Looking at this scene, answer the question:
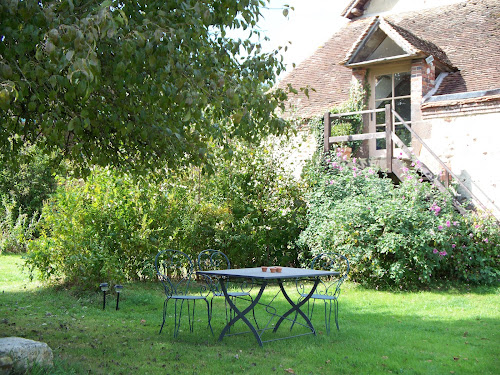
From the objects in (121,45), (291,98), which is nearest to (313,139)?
(291,98)

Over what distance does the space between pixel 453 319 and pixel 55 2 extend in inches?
252

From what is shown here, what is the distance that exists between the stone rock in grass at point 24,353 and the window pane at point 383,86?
36.4 ft

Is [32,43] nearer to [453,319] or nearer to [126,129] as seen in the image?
[126,129]

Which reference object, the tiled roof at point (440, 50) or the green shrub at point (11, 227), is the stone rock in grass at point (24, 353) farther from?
the green shrub at point (11, 227)

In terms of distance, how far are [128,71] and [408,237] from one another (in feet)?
21.9

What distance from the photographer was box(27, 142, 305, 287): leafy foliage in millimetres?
8750

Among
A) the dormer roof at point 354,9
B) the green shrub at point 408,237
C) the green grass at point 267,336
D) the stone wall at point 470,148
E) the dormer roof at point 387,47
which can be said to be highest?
the dormer roof at point 354,9

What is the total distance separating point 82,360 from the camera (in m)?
4.94

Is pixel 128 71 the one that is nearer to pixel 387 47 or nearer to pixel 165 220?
pixel 165 220

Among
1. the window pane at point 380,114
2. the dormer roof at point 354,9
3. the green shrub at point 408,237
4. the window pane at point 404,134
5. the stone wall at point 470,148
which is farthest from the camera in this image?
the dormer roof at point 354,9

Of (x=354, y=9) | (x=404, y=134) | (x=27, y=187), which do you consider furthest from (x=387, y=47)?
(x=27, y=187)

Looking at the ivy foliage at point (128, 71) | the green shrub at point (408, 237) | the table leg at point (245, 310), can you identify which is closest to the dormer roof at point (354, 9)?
the green shrub at point (408, 237)

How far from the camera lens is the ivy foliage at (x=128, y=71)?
3.30 meters

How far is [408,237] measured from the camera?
9320 millimetres
